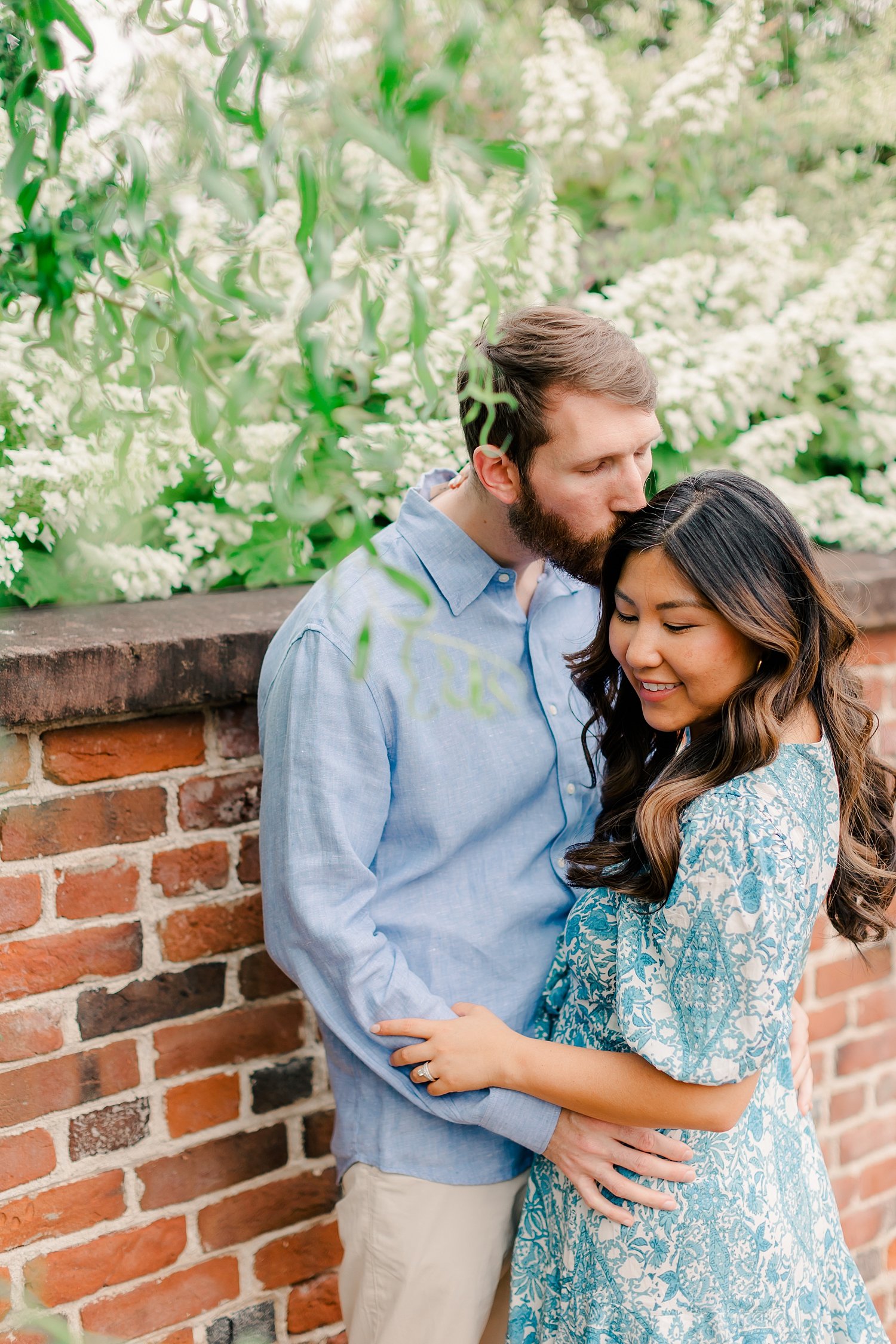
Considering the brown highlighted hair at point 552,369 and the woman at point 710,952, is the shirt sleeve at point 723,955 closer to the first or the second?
the woman at point 710,952

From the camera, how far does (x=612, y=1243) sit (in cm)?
148

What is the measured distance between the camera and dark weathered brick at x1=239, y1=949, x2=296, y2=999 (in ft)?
6.02

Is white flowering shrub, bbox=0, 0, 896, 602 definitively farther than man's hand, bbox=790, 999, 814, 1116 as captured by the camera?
No

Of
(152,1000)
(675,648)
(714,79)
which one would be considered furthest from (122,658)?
(714,79)

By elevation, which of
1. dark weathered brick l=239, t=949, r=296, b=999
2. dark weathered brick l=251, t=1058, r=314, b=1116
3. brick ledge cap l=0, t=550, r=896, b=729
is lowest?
dark weathered brick l=251, t=1058, r=314, b=1116

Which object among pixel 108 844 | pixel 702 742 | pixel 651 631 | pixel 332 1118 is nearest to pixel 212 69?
pixel 651 631

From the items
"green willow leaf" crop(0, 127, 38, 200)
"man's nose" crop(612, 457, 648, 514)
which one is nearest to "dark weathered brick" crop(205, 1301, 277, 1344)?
"man's nose" crop(612, 457, 648, 514)

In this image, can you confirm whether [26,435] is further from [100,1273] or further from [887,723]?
[887,723]

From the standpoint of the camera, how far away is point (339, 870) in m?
1.49

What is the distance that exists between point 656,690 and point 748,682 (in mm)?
125

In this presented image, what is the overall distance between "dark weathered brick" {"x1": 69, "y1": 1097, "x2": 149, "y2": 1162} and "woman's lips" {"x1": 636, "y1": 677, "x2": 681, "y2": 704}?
1.05 m

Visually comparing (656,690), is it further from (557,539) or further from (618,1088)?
(618,1088)

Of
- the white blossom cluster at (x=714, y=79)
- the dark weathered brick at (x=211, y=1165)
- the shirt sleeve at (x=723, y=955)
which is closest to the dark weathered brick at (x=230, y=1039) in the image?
the dark weathered brick at (x=211, y=1165)

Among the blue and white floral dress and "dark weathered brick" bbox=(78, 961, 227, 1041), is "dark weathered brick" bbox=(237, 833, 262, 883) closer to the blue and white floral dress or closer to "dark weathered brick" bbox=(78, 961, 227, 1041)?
"dark weathered brick" bbox=(78, 961, 227, 1041)
